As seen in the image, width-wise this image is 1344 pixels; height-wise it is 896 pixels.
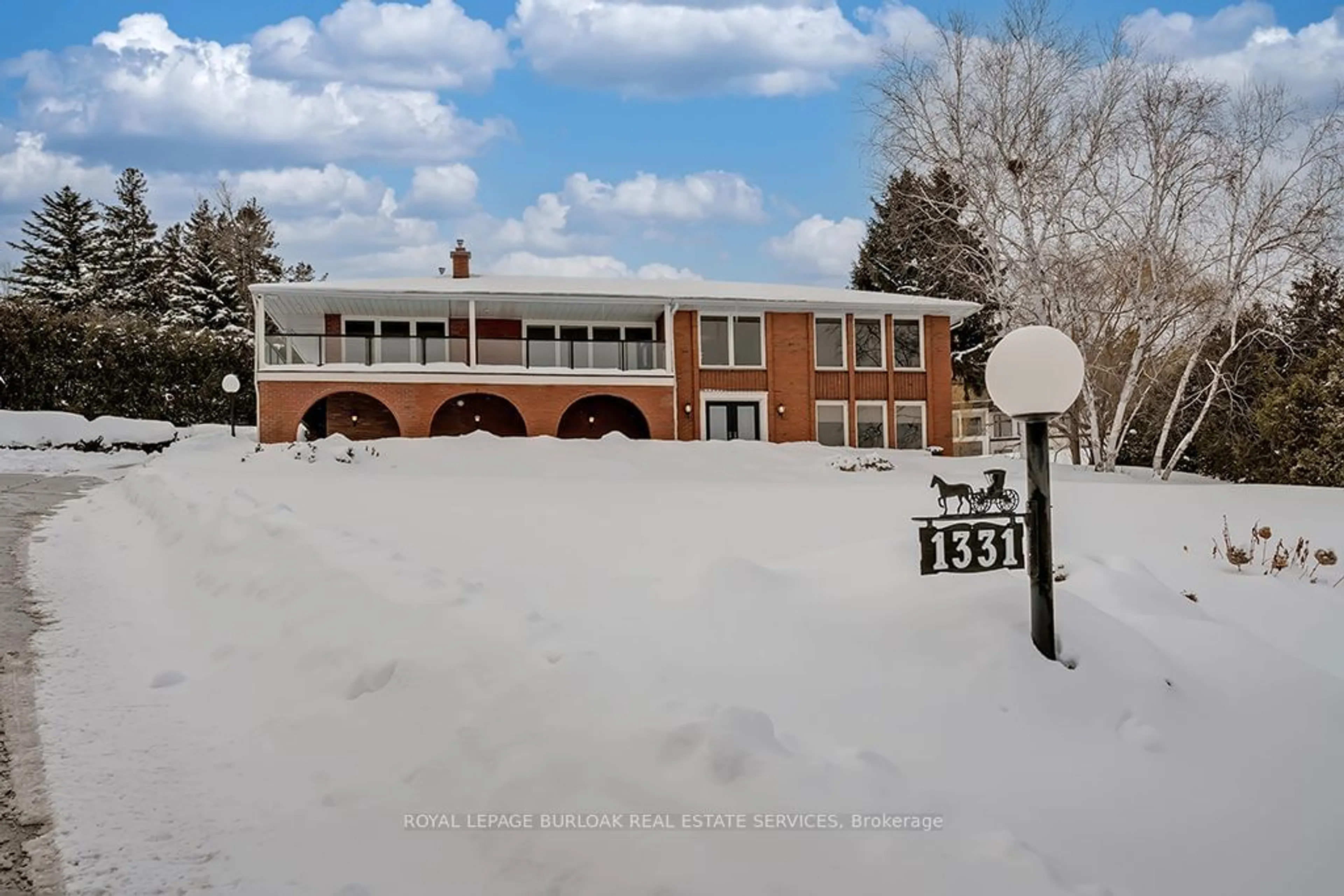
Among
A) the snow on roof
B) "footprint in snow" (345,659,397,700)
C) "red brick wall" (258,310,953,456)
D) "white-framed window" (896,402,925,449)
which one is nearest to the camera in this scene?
"footprint in snow" (345,659,397,700)

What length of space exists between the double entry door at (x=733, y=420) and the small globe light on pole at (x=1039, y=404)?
59.7 ft

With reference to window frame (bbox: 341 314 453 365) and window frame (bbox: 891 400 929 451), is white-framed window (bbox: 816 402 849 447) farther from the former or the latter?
window frame (bbox: 341 314 453 365)

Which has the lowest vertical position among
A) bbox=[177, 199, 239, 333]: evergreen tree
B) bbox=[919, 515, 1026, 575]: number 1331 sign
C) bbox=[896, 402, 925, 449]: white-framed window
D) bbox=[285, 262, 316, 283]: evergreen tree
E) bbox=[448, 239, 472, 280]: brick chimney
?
bbox=[919, 515, 1026, 575]: number 1331 sign

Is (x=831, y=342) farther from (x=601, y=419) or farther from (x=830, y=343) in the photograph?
(x=601, y=419)

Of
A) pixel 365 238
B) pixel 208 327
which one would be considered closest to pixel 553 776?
pixel 365 238

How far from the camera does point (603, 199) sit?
20.4 m

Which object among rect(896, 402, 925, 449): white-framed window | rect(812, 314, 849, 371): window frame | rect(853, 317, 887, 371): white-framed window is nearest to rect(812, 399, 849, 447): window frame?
rect(812, 314, 849, 371): window frame

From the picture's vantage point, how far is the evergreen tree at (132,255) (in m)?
38.8

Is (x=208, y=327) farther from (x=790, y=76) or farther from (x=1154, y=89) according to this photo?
(x=1154, y=89)

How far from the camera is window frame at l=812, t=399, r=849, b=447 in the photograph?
2348cm

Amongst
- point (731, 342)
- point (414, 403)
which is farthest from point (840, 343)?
point (414, 403)

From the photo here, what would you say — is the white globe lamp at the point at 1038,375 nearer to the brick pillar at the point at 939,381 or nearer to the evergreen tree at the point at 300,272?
the brick pillar at the point at 939,381

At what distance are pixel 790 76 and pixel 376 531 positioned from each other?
1047 cm

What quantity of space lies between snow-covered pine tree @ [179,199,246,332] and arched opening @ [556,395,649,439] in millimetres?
19617
